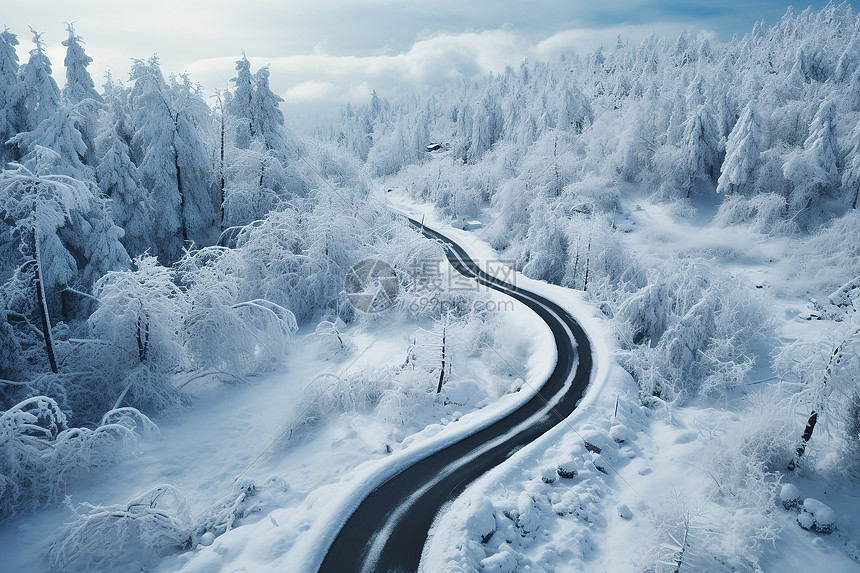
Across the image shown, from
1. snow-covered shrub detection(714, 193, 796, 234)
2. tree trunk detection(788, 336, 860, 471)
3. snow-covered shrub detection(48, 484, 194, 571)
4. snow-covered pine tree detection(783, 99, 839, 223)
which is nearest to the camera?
snow-covered shrub detection(48, 484, 194, 571)

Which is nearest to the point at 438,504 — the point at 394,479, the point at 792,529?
the point at 394,479

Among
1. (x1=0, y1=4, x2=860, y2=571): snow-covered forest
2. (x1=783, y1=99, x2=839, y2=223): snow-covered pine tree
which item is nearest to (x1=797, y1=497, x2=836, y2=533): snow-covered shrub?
(x1=0, y1=4, x2=860, y2=571): snow-covered forest

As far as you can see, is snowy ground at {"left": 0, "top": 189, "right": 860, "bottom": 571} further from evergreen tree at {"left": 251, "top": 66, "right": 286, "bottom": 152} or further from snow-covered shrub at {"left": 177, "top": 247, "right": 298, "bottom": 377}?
evergreen tree at {"left": 251, "top": 66, "right": 286, "bottom": 152}

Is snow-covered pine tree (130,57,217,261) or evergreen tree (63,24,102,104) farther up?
evergreen tree (63,24,102,104)

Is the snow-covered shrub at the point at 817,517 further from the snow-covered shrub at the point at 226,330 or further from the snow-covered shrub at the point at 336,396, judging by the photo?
the snow-covered shrub at the point at 226,330

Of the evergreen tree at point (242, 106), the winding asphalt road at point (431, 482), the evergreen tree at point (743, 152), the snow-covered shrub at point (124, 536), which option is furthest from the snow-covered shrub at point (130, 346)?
the evergreen tree at point (743, 152)

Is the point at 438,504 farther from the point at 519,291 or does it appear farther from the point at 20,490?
the point at 519,291

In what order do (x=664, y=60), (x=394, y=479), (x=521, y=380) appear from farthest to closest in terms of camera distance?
(x=664, y=60) < (x=521, y=380) < (x=394, y=479)
